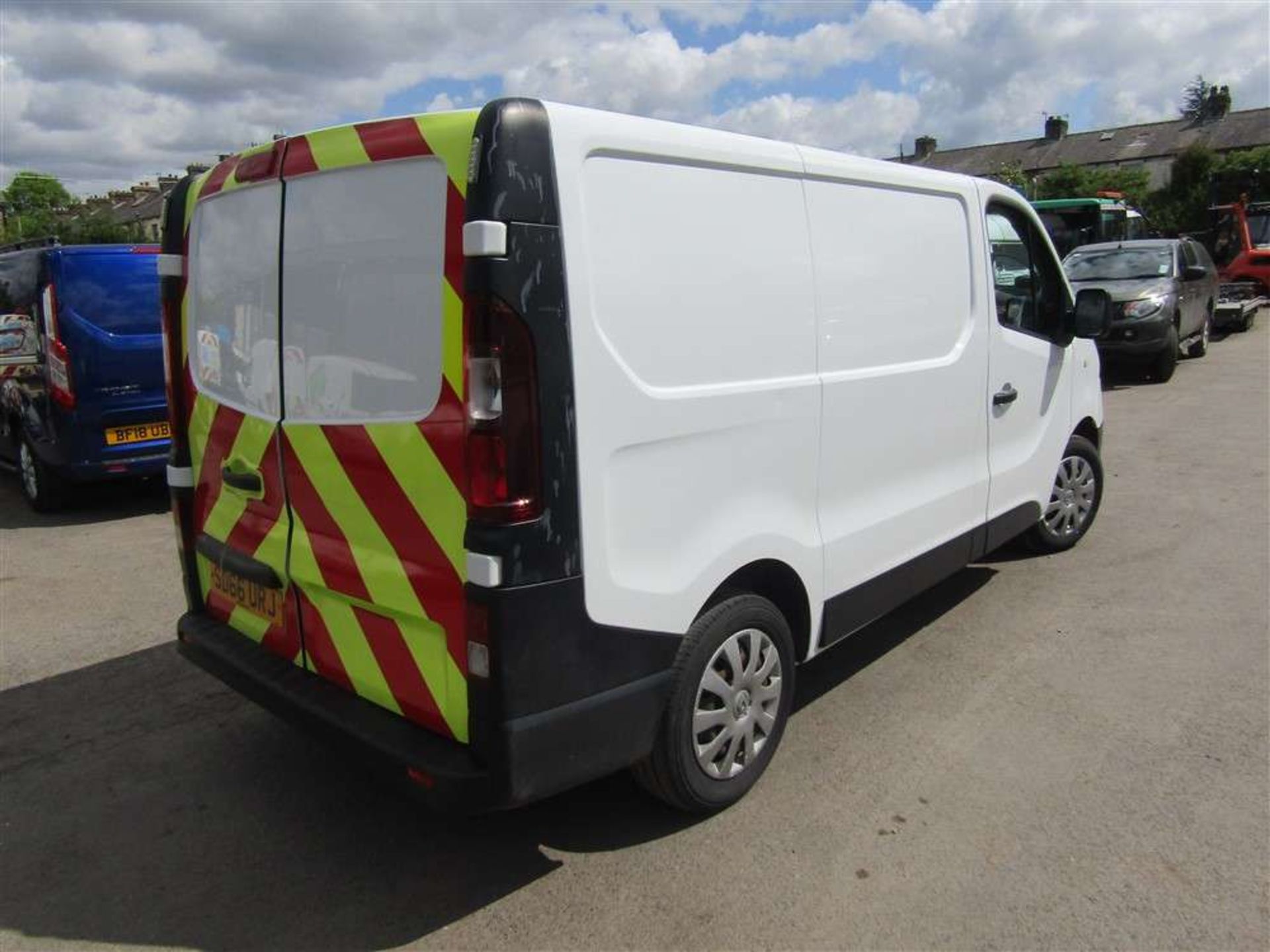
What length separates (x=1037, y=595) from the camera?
5.12 meters

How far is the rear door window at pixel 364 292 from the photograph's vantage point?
2451 mm

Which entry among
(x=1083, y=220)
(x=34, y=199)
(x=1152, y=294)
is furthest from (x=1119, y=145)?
(x=34, y=199)

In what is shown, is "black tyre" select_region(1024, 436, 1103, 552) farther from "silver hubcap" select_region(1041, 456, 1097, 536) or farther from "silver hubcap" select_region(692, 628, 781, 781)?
"silver hubcap" select_region(692, 628, 781, 781)

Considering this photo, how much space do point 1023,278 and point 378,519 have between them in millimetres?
3591

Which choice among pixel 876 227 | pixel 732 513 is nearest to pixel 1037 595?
pixel 876 227

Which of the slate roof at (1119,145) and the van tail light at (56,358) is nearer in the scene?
the van tail light at (56,358)

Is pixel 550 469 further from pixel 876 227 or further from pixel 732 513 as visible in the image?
pixel 876 227

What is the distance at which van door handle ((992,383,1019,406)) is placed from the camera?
4.48 metres

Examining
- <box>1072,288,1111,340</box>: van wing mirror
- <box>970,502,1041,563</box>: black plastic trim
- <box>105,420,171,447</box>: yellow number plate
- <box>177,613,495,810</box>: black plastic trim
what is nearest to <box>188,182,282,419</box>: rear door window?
<box>177,613,495,810</box>: black plastic trim

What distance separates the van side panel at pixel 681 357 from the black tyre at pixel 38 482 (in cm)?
655

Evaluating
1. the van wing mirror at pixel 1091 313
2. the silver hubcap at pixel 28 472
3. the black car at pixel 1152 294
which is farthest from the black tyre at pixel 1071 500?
the silver hubcap at pixel 28 472

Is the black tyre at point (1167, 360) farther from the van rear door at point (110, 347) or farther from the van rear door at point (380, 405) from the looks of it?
the van rear door at point (380, 405)

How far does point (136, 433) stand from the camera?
7.36 metres

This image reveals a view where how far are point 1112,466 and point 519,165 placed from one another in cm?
726
